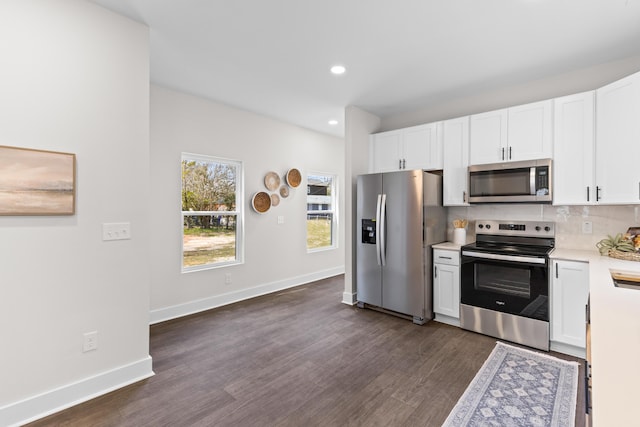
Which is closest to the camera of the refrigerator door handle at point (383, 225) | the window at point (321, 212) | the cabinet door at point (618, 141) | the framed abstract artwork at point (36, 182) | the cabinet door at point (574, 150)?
the framed abstract artwork at point (36, 182)

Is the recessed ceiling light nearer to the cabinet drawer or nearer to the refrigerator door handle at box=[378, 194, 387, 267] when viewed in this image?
the refrigerator door handle at box=[378, 194, 387, 267]

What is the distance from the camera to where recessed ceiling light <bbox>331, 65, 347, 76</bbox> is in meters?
3.05

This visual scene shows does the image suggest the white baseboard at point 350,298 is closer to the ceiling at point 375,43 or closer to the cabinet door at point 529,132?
the cabinet door at point 529,132

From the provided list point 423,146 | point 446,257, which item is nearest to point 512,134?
point 423,146

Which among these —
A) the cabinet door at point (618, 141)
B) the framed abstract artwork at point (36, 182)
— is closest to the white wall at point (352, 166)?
the cabinet door at point (618, 141)

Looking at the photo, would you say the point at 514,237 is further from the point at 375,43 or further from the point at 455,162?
the point at 375,43

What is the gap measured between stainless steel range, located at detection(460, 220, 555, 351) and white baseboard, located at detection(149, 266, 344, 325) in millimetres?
2655

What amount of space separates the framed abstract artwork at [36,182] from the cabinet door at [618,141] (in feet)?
13.8

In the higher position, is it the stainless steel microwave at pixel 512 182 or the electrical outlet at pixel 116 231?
the stainless steel microwave at pixel 512 182

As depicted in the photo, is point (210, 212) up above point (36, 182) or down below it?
below

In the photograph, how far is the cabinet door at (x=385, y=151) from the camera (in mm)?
4137

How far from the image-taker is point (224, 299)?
4164 mm

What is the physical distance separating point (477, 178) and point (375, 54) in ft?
5.74

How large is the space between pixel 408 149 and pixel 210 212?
275cm
